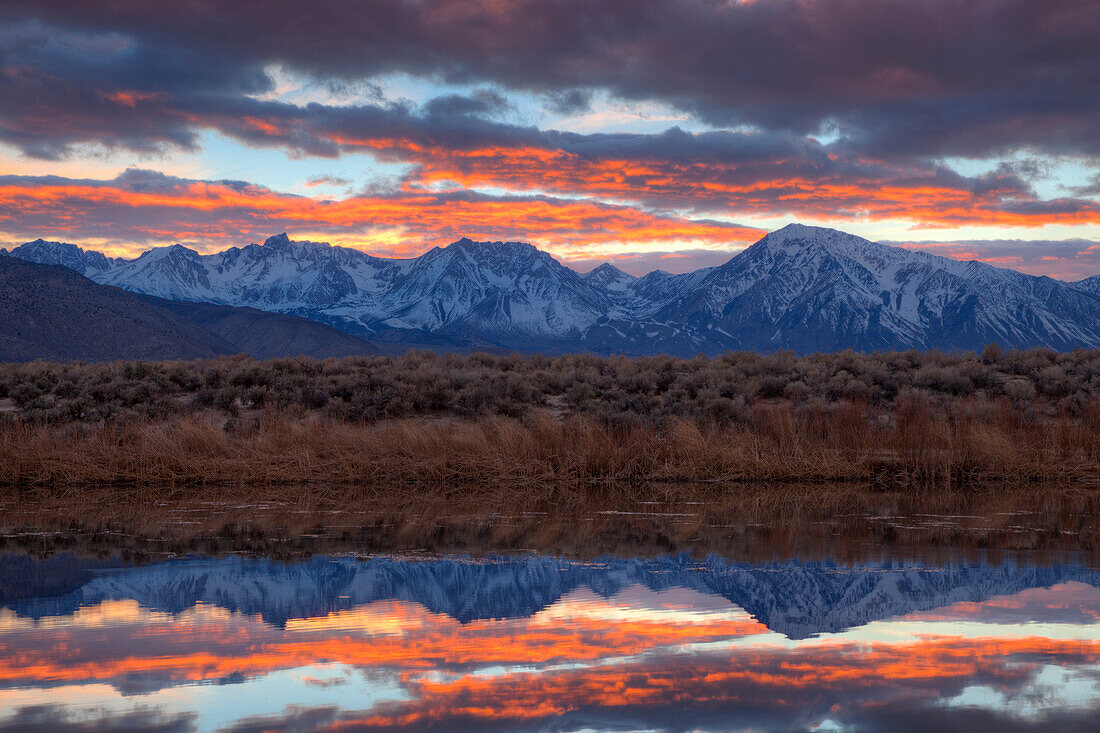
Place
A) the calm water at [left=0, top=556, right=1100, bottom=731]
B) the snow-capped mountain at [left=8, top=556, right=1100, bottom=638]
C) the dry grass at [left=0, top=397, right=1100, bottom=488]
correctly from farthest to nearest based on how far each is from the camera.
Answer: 1. the dry grass at [left=0, top=397, right=1100, bottom=488]
2. the snow-capped mountain at [left=8, top=556, right=1100, bottom=638]
3. the calm water at [left=0, top=556, right=1100, bottom=731]

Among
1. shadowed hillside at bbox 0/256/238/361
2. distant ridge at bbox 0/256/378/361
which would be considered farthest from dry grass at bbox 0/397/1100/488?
shadowed hillside at bbox 0/256/238/361

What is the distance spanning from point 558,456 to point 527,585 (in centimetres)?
806

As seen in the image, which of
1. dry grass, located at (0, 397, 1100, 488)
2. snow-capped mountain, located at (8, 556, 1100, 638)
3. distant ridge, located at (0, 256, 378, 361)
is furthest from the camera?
distant ridge, located at (0, 256, 378, 361)

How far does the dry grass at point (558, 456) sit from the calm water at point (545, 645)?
21.9ft

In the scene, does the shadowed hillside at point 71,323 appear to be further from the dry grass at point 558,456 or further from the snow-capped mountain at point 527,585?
the snow-capped mountain at point 527,585

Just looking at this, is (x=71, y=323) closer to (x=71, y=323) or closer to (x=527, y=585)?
(x=71, y=323)

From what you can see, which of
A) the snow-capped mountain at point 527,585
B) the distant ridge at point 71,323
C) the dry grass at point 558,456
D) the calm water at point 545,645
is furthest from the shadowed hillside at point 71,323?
the calm water at point 545,645

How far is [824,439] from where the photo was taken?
60.2 ft

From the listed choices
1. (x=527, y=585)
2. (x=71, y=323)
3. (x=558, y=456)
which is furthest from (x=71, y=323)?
(x=527, y=585)

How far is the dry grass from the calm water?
21.9 feet

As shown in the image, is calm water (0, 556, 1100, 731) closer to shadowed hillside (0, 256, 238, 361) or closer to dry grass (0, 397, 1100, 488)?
dry grass (0, 397, 1100, 488)

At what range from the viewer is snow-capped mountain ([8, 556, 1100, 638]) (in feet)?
27.7

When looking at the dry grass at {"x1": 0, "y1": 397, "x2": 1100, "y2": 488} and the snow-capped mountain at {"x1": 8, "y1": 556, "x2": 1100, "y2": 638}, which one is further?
the dry grass at {"x1": 0, "y1": 397, "x2": 1100, "y2": 488}

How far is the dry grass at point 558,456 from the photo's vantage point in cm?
1698
